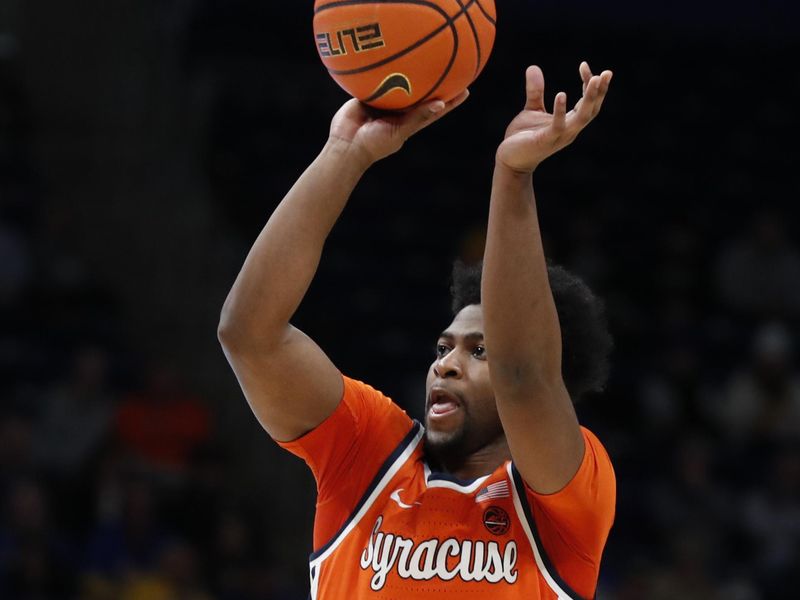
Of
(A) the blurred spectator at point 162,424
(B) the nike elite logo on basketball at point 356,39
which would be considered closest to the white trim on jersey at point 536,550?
(B) the nike elite logo on basketball at point 356,39

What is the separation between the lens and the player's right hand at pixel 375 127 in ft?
10.5

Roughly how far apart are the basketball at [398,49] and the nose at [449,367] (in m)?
0.64

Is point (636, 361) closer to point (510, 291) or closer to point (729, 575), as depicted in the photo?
point (729, 575)

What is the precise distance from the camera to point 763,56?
1398 cm

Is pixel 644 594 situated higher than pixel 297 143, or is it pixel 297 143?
pixel 297 143

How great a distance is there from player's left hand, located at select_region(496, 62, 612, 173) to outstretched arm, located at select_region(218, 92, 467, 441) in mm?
341

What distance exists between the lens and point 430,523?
10.9 feet

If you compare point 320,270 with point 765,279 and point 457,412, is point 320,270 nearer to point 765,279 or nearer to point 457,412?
point 765,279

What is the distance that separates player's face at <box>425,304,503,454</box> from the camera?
3402 mm

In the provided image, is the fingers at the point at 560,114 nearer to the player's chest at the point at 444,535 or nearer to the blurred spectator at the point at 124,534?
the player's chest at the point at 444,535

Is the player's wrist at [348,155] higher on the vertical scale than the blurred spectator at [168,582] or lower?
higher

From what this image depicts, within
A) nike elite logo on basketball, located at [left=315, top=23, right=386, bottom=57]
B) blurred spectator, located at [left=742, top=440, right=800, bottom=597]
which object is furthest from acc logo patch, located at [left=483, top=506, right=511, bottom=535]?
blurred spectator, located at [left=742, top=440, right=800, bottom=597]

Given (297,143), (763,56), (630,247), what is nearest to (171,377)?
(297,143)

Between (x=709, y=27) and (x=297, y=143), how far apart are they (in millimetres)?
4555
